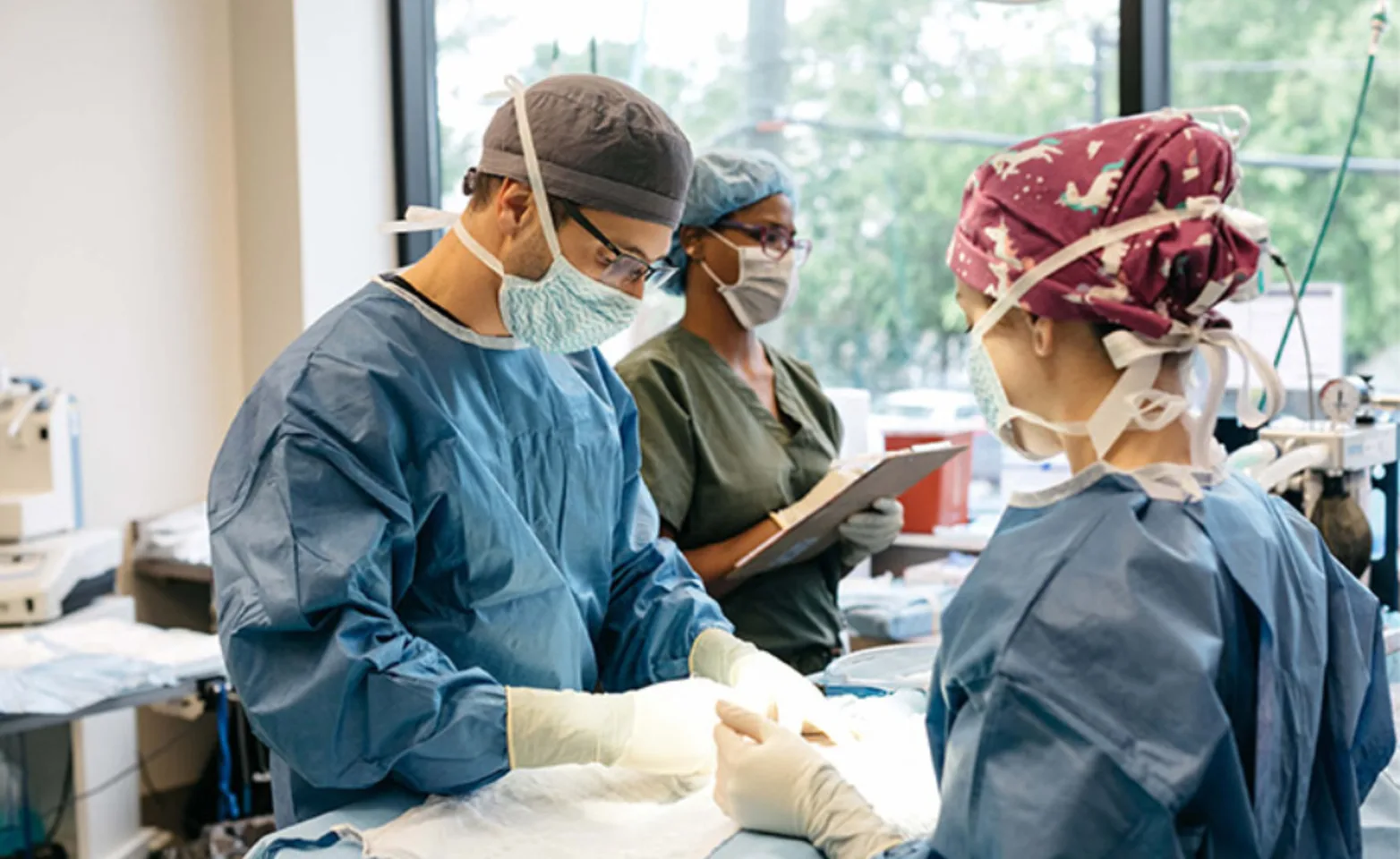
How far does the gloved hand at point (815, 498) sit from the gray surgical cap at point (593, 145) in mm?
691

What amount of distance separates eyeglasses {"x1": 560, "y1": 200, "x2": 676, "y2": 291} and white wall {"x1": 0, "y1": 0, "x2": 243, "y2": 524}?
80.4 inches

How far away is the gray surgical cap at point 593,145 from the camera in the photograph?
5.05ft

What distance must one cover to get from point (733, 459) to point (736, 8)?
1889mm

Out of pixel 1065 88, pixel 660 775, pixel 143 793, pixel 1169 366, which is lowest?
pixel 143 793

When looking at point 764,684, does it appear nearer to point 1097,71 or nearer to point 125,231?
point 1097,71

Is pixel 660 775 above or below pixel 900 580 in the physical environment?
above

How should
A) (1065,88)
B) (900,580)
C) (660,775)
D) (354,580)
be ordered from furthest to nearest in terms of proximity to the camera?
(1065,88) → (900,580) → (660,775) → (354,580)

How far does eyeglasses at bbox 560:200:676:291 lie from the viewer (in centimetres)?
157

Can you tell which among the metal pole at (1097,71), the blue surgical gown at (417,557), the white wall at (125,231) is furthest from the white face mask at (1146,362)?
the white wall at (125,231)

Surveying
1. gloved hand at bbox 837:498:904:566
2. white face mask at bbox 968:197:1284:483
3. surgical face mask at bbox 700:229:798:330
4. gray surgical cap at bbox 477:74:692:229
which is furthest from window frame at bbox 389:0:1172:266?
white face mask at bbox 968:197:1284:483

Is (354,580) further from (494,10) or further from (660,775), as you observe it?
(494,10)

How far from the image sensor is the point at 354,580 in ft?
4.32

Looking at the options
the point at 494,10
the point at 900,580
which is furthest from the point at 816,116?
the point at 900,580

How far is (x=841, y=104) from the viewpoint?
11.8ft
